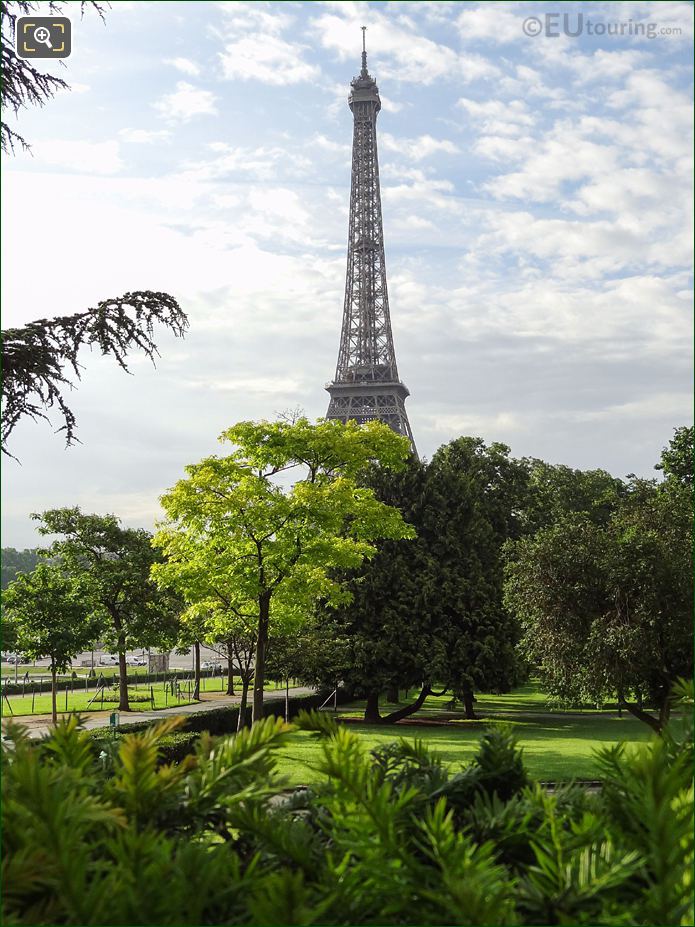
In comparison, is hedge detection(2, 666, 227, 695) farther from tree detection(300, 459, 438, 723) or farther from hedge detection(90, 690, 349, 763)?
tree detection(300, 459, 438, 723)

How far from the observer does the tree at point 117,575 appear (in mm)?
32594

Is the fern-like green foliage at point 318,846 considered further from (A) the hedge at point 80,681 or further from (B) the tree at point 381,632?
(A) the hedge at point 80,681

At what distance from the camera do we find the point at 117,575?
32.7 meters

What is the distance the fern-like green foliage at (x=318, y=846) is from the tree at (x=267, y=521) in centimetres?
1686

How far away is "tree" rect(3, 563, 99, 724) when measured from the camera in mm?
28172

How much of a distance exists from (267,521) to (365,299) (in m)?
69.7

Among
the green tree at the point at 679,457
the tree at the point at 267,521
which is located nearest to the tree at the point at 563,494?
the green tree at the point at 679,457

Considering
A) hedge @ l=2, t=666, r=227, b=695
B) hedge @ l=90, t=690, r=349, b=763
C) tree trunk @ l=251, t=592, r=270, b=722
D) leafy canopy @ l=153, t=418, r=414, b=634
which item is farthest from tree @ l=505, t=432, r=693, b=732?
hedge @ l=2, t=666, r=227, b=695

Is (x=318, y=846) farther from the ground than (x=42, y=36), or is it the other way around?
(x=42, y=36)

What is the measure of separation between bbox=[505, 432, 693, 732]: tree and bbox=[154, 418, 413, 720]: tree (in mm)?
4275

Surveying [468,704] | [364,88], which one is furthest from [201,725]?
[364,88]

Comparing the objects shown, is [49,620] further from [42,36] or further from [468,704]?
[42,36]

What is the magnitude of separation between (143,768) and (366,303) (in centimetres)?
8623

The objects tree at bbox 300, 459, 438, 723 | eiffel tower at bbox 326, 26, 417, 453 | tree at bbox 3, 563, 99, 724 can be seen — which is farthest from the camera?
eiffel tower at bbox 326, 26, 417, 453
